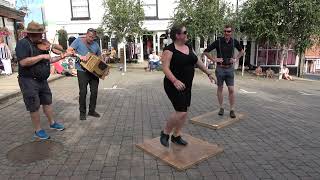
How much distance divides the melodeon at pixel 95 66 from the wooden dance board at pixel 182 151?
1927 millimetres

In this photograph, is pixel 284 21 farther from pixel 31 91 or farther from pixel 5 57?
pixel 31 91

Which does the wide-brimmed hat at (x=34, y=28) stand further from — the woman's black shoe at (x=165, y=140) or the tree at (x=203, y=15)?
the tree at (x=203, y=15)

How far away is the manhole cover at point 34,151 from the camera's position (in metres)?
4.05

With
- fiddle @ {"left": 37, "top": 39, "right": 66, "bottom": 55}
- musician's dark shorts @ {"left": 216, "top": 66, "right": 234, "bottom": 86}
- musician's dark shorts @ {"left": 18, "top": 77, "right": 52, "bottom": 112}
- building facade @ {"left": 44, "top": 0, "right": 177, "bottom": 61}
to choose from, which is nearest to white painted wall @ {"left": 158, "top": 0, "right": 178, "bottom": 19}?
building facade @ {"left": 44, "top": 0, "right": 177, "bottom": 61}

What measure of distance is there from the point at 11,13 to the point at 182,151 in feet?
48.0

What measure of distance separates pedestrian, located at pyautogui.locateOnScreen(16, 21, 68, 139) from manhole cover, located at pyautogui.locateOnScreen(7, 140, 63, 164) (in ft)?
0.73

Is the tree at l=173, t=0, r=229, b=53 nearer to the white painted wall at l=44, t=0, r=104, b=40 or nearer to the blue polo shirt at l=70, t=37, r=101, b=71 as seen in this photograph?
the white painted wall at l=44, t=0, r=104, b=40

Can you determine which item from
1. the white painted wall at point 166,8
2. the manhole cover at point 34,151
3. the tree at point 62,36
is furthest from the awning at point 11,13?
the manhole cover at point 34,151

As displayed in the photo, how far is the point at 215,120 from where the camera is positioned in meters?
5.64

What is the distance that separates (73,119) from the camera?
5.95 metres

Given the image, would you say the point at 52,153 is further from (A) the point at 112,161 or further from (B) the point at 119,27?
(B) the point at 119,27

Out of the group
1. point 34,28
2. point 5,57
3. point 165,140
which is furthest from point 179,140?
point 5,57

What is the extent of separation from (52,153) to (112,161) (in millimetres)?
946

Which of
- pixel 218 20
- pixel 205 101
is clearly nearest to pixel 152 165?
pixel 205 101
